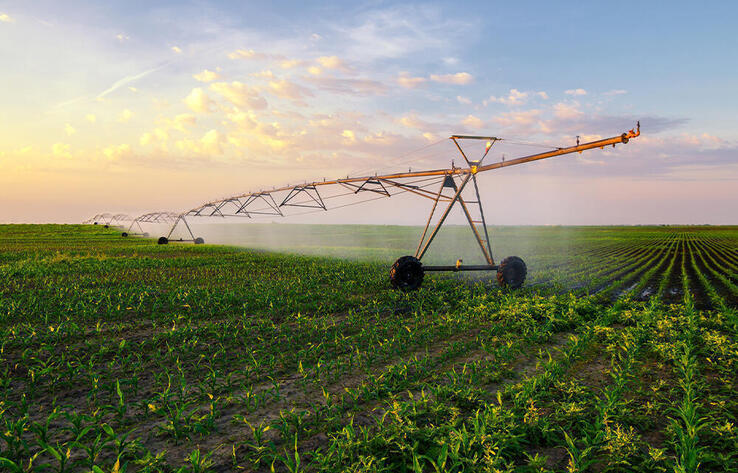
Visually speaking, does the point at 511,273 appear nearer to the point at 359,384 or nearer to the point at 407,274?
the point at 407,274

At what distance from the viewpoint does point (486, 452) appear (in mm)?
3811

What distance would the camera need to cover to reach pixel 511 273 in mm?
14531

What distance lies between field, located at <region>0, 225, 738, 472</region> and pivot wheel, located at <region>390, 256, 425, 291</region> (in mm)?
980

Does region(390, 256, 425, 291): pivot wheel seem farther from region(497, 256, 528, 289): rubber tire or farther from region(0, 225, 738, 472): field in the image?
region(497, 256, 528, 289): rubber tire

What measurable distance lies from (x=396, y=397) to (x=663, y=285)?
1862 centimetres

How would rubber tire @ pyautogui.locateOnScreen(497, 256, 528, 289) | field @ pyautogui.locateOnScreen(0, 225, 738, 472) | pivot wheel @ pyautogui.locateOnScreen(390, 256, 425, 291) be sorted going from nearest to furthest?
field @ pyautogui.locateOnScreen(0, 225, 738, 472)
pivot wheel @ pyautogui.locateOnScreen(390, 256, 425, 291)
rubber tire @ pyautogui.locateOnScreen(497, 256, 528, 289)

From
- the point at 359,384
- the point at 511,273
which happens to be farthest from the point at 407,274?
the point at 359,384

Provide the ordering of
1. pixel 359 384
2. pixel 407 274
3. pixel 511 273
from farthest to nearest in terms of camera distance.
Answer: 1. pixel 511 273
2. pixel 407 274
3. pixel 359 384

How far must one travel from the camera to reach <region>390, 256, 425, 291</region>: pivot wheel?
13.7 meters

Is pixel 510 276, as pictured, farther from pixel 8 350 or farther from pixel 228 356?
pixel 8 350

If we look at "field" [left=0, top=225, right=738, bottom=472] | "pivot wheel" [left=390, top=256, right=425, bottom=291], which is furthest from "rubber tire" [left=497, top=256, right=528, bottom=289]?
"pivot wheel" [left=390, top=256, right=425, bottom=291]

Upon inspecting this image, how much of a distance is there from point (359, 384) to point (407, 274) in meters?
8.11

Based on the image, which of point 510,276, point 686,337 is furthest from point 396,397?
point 510,276

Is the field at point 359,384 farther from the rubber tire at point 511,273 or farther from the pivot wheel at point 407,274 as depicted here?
the rubber tire at point 511,273
